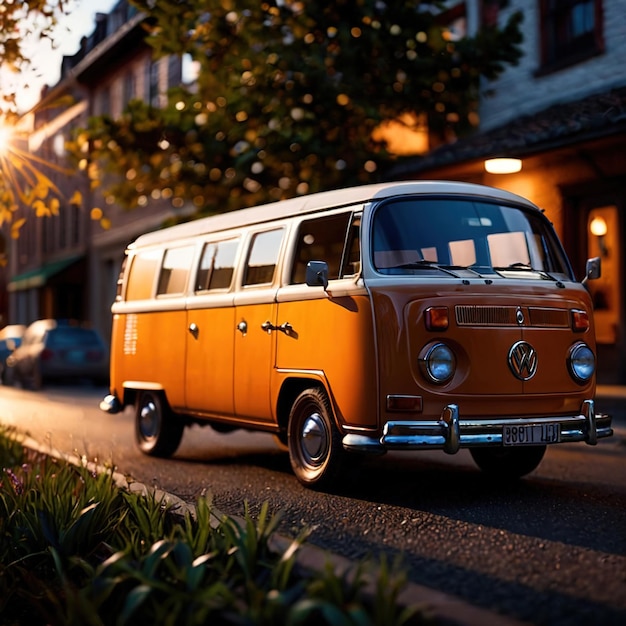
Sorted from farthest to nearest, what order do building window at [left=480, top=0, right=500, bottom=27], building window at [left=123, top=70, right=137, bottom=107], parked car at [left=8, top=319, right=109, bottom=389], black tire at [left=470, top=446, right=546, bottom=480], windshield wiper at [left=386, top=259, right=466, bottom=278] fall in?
building window at [left=123, top=70, right=137, bottom=107]
parked car at [left=8, top=319, right=109, bottom=389]
building window at [left=480, top=0, right=500, bottom=27]
black tire at [left=470, top=446, right=546, bottom=480]
windshield wiper at [left=386, top=259, right=466, bottom=278]

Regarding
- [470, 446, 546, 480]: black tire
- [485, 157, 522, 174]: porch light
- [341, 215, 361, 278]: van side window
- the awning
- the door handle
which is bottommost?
[470, 446, 546, 480]: black tire

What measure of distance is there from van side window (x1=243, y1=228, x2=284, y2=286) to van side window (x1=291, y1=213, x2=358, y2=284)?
23 centimetres

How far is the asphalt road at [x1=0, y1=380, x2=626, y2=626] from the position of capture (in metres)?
4.83

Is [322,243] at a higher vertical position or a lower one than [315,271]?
higher

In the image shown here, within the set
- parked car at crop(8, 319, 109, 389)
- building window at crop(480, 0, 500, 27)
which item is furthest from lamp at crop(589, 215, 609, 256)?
parked car at crop(8, 319, 109, 389)

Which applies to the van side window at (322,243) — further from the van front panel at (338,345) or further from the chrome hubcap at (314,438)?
the chrome hubcap at (314,438)

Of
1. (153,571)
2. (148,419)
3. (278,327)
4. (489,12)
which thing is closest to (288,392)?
(278,327)

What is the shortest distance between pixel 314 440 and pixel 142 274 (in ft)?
12.7

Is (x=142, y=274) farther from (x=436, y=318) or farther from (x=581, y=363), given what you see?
(x=581, y=363)

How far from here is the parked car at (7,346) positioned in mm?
26578

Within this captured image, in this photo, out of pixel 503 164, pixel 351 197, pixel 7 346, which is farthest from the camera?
pixel 7 346

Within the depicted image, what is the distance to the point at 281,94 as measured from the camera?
16234 mm

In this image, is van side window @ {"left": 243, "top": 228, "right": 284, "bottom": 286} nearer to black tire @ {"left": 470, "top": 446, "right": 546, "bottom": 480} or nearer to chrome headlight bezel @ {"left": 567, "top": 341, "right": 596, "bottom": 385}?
black tire @ {"left": 470, "top": 446, "right": 546, "bottom": 480}

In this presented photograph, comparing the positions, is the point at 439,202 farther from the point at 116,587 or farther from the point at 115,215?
the point at 115,215
